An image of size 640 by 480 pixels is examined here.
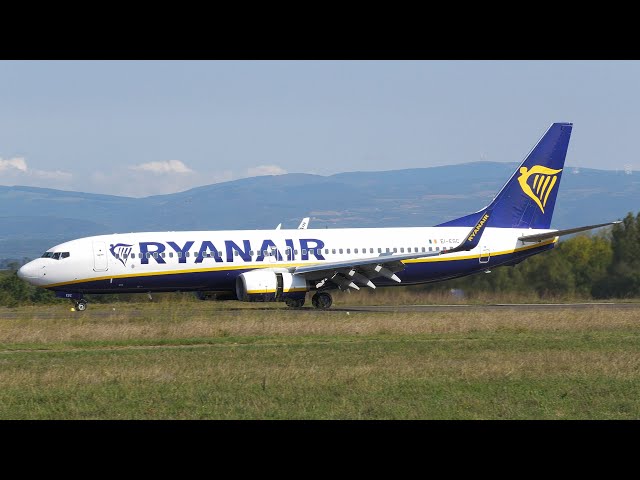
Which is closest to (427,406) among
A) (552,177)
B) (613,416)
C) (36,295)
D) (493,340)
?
(613,416)

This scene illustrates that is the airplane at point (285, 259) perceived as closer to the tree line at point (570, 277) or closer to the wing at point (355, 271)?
the wing at point (355, 271)

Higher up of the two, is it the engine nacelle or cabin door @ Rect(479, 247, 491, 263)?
cabin door @ Rect(479, 247, 491, 263)

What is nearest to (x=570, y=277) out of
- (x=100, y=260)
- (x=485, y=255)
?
(x=485, y=255)

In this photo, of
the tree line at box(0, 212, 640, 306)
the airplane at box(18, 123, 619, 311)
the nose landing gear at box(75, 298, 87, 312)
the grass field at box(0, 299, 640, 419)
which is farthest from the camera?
the tree line at box(0, 212, 640, 306)

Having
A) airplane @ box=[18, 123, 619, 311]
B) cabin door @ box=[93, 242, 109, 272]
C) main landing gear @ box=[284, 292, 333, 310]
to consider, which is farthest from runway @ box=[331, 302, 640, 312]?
cabin door @ box=[93, 242, 109, 272]

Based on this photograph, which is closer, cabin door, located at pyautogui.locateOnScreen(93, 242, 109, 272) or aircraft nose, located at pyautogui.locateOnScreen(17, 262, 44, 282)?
cabin door, located at pyautogui.locateOnScreen(93, 242, 109, 272)

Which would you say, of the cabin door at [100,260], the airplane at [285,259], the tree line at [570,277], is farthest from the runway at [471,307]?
the cabin door at [100,260]

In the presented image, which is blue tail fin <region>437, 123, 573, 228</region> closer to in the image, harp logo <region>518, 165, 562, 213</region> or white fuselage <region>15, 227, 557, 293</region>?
harp logo <region>518, 165, 562, 213</region>

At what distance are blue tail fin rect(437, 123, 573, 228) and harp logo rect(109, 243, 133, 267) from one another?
13.8m

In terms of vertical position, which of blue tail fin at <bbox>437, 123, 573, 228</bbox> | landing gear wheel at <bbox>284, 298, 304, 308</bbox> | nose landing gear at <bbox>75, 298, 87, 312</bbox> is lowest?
landing gear wheel at <bbox>284, 298, 304, 308</bbox>

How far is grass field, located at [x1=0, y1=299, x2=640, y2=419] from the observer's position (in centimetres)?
1341

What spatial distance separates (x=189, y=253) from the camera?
37.7m

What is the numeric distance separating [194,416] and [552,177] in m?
34.8
